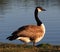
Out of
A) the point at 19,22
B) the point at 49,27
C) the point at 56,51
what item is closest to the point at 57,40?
the point at 49,27

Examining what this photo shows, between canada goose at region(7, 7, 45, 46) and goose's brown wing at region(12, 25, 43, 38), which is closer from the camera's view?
canada goose at region(7, 7, 45, 46)

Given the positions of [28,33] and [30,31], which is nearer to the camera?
[28,33]

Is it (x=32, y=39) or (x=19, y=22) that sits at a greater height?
(x=32, y=39)

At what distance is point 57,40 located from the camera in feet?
84.5

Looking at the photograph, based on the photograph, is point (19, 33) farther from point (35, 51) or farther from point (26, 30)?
point (35, 51)

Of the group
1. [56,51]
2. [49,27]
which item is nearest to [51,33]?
[49,27]

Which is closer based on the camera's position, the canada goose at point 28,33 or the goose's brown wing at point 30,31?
A: the canada goose at point 28,33

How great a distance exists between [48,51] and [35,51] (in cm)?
49

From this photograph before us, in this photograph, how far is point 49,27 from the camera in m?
30.8

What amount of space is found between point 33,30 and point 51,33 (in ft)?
48.6

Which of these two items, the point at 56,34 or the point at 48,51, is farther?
the point at 56,34

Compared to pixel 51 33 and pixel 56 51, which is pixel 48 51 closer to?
pixel 56 51

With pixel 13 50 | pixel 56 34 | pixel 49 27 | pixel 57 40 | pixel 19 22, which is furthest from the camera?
pixel 19 22

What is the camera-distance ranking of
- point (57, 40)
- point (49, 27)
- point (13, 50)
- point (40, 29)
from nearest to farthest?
point (13, 50)
point (40, 29)
point (57, 40)
point (49, 27)
